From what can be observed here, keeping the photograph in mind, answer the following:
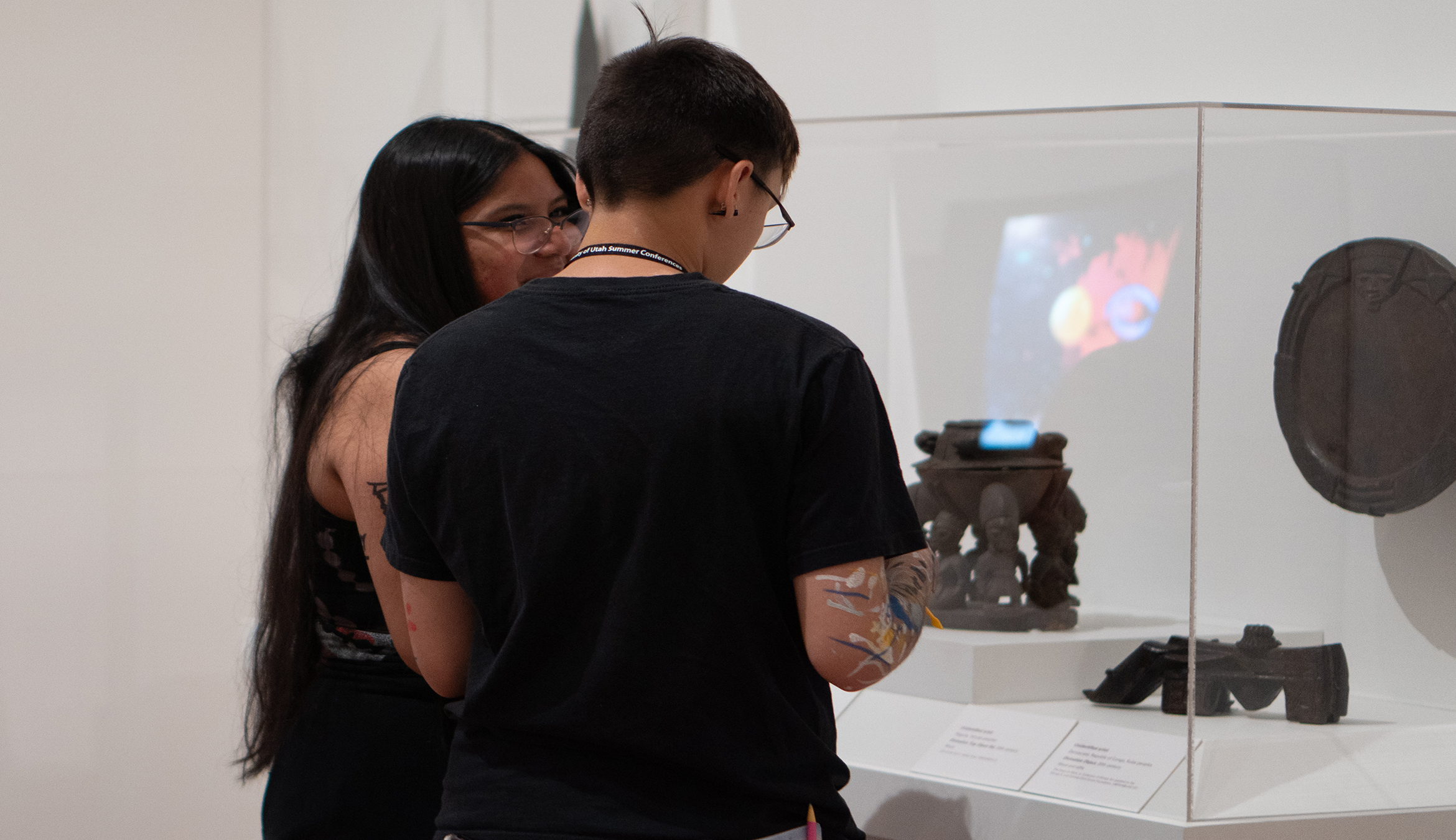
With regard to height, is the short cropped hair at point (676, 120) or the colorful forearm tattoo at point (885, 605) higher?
the short cropped hair at point (676, 120)

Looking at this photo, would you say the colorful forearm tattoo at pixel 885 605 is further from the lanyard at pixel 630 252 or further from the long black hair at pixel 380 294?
the long black hair at pixel 380 294

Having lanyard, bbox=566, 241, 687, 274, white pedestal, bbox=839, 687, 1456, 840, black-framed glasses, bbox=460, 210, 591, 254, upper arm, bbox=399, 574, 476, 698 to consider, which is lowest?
white pedestal, bbox=839, 687, 1456, 840

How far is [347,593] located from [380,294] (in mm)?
376

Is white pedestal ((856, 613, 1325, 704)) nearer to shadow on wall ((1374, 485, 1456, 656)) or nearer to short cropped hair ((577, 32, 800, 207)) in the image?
shadow on wall ((1374, 485, 1456, 656))

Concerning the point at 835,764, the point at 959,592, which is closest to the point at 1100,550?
the point at 959,592

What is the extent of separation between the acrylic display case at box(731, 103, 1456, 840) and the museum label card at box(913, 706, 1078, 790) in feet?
0.06

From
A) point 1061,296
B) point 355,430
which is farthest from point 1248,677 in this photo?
point 355,430

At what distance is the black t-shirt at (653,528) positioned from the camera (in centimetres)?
93

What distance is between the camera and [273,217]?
3367 millimetres

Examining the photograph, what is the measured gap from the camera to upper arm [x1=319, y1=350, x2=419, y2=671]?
1.29 meters

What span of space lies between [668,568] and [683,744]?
147 millimetres

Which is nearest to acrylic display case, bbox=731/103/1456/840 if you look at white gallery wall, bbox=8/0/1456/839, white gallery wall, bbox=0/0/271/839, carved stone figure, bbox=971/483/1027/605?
carved stone figure, bbox=971/483/1027/605

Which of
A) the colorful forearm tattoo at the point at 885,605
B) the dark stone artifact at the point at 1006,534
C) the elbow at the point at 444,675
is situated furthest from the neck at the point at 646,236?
the dark stone artifact at the point at 1006,534

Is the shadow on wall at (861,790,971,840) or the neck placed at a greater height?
the neck
